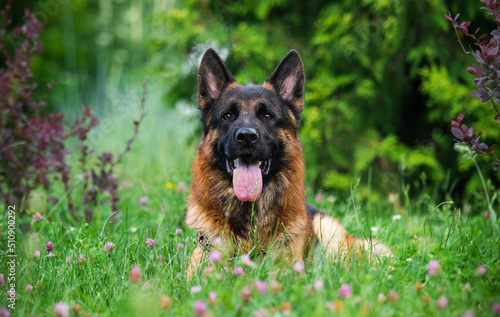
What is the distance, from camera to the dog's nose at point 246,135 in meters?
3.13

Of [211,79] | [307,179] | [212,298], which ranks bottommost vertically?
[307,179]

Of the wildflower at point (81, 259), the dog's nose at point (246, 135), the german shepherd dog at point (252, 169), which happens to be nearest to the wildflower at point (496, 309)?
the german shepherd dog at point (252, 169)

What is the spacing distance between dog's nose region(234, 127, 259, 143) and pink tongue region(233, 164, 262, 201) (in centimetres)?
24

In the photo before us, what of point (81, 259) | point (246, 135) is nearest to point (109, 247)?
point (81, 259)

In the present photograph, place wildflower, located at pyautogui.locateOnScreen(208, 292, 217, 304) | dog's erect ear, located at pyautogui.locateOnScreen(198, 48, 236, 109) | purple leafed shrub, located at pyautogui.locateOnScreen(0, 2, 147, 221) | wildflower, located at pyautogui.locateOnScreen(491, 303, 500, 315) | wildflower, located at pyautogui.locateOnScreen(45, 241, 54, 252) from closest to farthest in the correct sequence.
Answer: wildflower, located at pyautogui.locateOnScreen(491, 303, 500, 315) < wildflower, located at pyautogui.locateOnScreen(208, 292, 217, 304) < wildflower, located at pyautogui.locateOnScreen(45, 241, 54, 252) < dog's erect ear, located at pyautogui.locateOnScreen(198, 48, 236, 109) < purple leafed shrub, located at pyautogui.locateOnScreen(0, 2, 147, 221)

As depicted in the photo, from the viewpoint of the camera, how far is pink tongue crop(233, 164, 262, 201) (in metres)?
3.20

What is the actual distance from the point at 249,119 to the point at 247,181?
1.63 ft

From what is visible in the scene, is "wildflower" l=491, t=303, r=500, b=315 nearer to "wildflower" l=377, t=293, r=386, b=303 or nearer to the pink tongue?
"wildflower" l=377, t=293, r=386, b=303

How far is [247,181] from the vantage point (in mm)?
3232

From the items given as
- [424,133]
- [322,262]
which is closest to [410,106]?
[424,133]

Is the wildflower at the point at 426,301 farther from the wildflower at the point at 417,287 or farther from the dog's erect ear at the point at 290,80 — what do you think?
the dog's erect ear at the point at 290,80

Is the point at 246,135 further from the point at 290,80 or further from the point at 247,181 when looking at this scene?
the point at 290,80

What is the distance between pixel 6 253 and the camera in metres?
3.09

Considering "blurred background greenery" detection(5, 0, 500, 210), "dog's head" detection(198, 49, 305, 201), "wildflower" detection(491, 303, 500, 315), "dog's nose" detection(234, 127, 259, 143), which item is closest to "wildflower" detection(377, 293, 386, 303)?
"wildflower" detection(491, 303, 500, 315)
